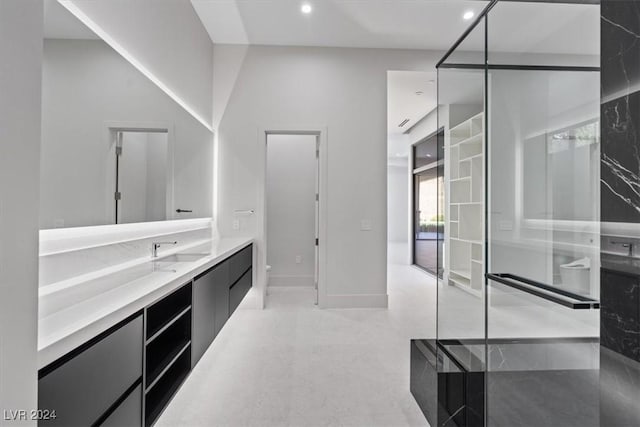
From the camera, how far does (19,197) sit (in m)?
0.61

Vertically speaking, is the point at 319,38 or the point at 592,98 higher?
the point at 319,38

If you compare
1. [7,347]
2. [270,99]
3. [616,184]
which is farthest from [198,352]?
[270,99]

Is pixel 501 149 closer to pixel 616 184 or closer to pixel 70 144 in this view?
pixel 616 184

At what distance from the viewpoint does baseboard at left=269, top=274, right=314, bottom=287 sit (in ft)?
16.0

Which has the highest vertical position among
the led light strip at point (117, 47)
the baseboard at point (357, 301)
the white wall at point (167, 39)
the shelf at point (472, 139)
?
the white wall at point (167, 39)

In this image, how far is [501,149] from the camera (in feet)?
5.32

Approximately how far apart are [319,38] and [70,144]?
3.01 meters

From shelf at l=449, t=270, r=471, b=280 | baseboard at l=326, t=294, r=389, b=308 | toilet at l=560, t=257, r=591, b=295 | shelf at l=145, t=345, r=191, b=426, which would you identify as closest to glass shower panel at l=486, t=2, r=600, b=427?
toilet at l=560, t=257, r=591, b=295

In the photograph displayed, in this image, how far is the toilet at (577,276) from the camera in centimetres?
125

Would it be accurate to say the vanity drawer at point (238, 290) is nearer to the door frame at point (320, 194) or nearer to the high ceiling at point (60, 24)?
the door frame at point (320, 194)

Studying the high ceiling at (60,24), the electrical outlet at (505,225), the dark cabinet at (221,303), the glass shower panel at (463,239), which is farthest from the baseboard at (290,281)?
the high ceiling at (60,24)

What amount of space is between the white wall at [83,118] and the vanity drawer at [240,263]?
1076mm

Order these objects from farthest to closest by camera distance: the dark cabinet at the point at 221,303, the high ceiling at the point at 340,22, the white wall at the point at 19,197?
the high ceiling at the point at 340,22 < the dark cabinet at the point at 221,303 < the white wall at the point at 19,197

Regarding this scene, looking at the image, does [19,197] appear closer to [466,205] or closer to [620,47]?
[620,47]
